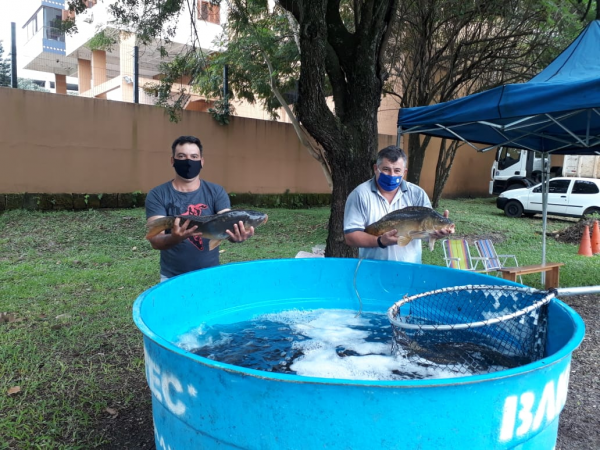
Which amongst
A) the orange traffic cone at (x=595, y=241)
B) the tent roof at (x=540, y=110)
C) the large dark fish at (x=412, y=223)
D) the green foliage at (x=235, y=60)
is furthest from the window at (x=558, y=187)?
the large dark fish at (x=412, y=223)

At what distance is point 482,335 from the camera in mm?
2867

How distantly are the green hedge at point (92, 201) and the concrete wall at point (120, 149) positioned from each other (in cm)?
19

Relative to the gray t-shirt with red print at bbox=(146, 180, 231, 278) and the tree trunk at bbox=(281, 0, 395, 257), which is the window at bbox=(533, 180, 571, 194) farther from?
the gray t-shirt with red print at bbox=(146, 180, 231, 278)

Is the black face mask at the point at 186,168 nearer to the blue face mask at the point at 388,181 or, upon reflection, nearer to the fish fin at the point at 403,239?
the blue face mask at the point at 388,181

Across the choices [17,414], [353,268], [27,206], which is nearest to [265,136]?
[27,206]

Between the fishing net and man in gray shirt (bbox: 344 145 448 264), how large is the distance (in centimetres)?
64

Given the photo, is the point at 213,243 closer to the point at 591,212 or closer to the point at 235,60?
the point at 235,60

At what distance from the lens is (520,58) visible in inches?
484

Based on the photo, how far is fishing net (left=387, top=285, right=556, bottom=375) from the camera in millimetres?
2520

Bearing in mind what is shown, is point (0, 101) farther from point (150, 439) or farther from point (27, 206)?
point (150, 439)

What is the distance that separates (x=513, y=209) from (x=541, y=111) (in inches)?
516

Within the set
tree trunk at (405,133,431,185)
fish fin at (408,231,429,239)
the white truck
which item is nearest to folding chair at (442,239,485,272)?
fish fin at (408,231,429,239)

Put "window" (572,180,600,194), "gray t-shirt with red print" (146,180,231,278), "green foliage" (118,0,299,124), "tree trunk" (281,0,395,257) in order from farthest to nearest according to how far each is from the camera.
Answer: "window" (572,180,600,194) → "green foliage" (118,0,299,124) → "tree trunk" (281,0,395,257) → "gray t-shirt with red print" (146,180,231,278)

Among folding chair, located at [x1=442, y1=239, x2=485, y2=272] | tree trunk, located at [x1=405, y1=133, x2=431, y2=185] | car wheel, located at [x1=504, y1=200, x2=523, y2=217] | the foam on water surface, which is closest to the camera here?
the foam on water surface
